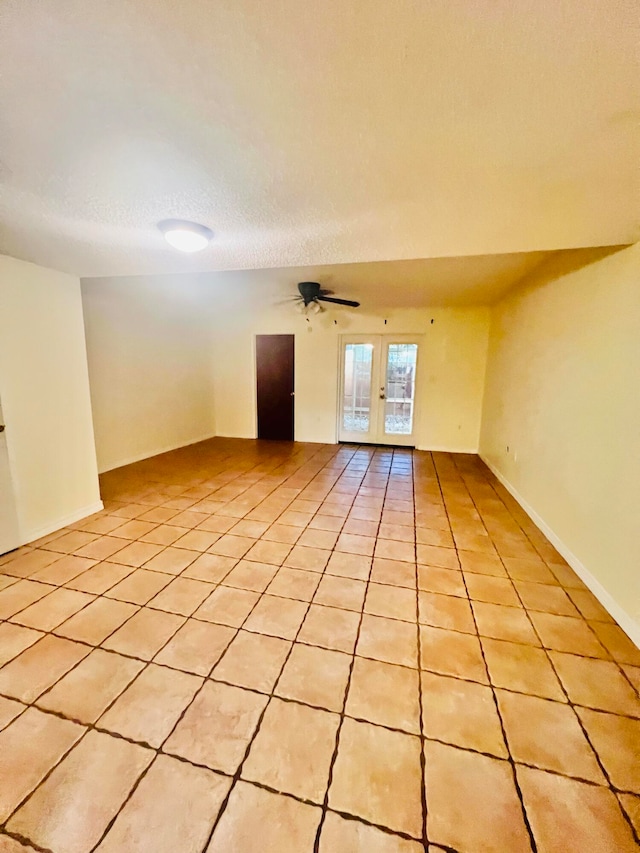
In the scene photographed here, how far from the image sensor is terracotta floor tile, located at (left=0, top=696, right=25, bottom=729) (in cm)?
130

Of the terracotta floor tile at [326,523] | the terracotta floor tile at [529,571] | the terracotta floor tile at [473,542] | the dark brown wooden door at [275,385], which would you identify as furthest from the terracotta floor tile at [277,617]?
the dark brown wooden door at [275,385]

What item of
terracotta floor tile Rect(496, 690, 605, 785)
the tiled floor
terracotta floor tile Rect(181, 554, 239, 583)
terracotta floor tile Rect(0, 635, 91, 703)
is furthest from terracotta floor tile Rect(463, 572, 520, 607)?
terracotta floor tile Rect(0, 635, 91, 703)

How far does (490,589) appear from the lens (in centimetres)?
210

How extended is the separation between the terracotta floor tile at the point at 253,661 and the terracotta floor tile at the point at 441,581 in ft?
3.13

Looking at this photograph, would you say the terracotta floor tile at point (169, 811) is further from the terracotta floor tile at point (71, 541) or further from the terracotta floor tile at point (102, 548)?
the terracotta floor tile at point (71, 541)

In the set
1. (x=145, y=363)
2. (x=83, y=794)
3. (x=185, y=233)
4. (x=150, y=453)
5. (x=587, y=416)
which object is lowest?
(x=83, y=794)

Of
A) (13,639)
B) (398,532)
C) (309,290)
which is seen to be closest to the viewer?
(13,639)

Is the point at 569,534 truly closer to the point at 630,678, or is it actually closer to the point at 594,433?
the point at 594,433

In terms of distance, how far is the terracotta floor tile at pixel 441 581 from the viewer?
6.83 feet

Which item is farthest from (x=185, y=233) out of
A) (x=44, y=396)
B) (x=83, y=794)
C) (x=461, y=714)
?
(x=461, y=714)

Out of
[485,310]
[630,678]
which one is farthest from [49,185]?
[485,310]

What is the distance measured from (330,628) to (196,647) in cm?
66

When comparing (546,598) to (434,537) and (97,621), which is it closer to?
(434,537)

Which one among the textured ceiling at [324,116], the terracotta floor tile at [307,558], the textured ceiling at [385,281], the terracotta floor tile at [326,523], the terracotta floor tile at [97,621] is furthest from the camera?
the textured ceiling at [385,281]
